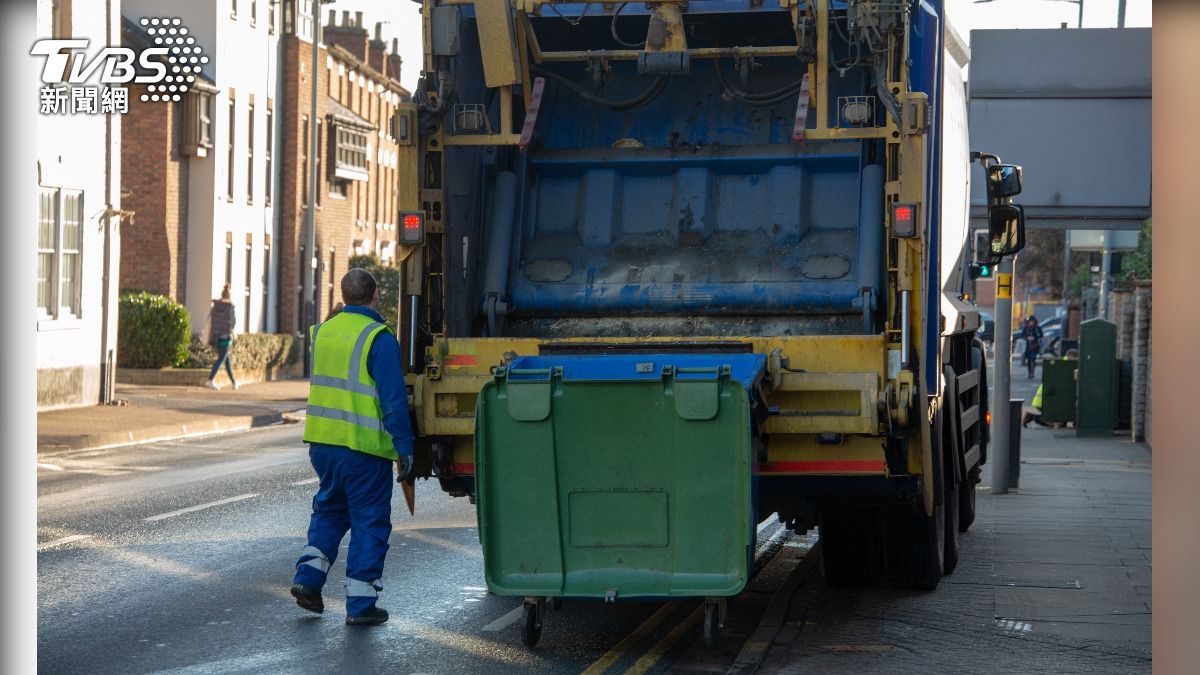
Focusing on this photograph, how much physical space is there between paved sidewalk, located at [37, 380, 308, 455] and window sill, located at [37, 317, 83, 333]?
1096 mm

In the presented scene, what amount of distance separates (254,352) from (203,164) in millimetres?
4129

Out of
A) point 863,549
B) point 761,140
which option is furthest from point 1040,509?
point 761,140

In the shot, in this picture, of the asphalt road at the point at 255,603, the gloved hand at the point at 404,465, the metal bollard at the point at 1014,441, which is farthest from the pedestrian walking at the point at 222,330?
the gloved hand at the point at 404,465

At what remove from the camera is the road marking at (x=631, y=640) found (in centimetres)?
720

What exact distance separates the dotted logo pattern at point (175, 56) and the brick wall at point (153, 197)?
1.44ft

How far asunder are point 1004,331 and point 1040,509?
1.86 metres

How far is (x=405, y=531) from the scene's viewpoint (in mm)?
11641

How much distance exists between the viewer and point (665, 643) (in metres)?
7.83

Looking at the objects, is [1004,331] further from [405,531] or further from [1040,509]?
[405,531]

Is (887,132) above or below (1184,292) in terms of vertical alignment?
above

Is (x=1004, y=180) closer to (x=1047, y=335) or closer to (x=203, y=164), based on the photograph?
(x=203, y=164)

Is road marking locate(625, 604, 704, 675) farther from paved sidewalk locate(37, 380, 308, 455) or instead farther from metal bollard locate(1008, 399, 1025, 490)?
paved sidewalk locate(37, 380, 308, 455)

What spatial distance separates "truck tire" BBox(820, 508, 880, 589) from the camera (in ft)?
30.1

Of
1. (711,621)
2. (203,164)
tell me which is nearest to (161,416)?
(203,164)
